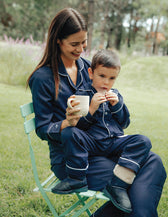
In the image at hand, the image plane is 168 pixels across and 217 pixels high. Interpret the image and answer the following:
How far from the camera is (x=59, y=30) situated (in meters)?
2.07

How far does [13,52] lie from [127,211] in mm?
8635

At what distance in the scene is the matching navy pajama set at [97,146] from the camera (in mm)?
1744

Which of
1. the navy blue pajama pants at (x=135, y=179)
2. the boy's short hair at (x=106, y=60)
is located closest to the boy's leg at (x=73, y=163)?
the navy blue pajama pants at (x=135, y=179)

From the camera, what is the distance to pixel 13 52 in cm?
952

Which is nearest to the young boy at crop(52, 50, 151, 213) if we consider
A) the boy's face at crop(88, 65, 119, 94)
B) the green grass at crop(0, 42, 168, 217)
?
the boy's face at crop(88, 65, 119, 94)

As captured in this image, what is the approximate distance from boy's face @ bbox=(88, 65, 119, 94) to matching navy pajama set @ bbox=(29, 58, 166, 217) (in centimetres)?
9

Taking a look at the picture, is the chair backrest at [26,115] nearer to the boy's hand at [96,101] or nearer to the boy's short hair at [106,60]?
the boy's hand at [96,101]

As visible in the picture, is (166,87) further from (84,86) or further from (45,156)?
(84,86)

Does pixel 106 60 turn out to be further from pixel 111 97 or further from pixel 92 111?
Answer: pixel 92 111

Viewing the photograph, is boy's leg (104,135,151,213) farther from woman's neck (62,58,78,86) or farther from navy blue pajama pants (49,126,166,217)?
woman's neck (62,58,78,86)

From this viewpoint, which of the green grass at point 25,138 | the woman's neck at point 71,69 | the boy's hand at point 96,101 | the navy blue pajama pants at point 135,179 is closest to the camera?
the navy blue pajama pants at point 135,179

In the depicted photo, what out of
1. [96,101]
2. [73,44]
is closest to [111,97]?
[96,101]

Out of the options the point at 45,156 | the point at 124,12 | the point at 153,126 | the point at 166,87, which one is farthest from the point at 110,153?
the point at 124,12

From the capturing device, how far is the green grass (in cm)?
272
